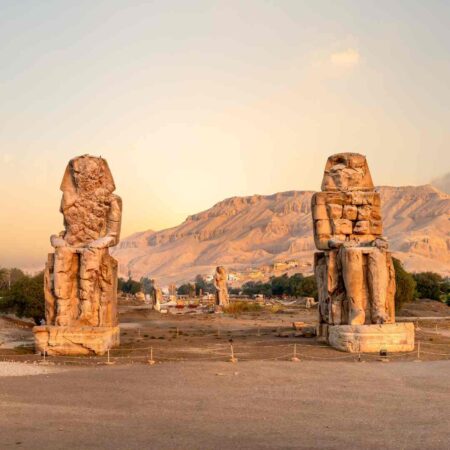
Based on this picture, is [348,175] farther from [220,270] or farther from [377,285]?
[220,270]

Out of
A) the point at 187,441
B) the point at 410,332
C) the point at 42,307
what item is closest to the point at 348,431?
the point at 187,441

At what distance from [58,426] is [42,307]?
1865 cm

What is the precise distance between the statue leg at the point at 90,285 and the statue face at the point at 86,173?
5.28 feet

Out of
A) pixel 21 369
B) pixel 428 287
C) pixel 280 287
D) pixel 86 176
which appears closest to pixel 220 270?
pixel 428 287

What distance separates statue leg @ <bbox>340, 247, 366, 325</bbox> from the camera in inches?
462

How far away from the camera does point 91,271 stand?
12.0 meters

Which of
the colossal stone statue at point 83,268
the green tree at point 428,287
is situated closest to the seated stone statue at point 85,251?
the colossal stone statue at point 83,268

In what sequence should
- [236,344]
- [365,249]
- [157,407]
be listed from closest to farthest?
1. [157,407]
2. [365,249]
3. [236,344]

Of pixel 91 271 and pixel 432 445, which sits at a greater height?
pixel 91 271

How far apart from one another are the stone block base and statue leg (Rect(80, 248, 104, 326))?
5017 mm

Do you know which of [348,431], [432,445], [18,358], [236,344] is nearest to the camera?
[432,445]

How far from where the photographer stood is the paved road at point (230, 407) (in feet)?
17.3

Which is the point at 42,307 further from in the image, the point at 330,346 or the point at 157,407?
the point at 157,407

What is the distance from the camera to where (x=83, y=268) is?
11930 mm
